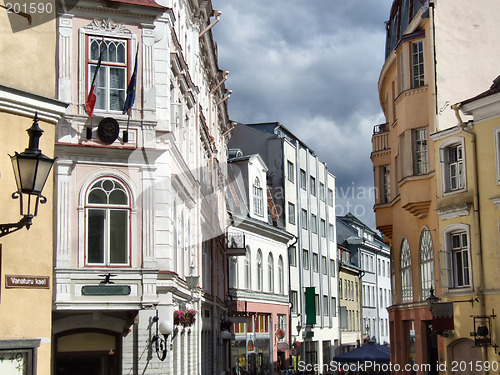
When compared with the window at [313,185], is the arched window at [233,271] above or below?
below

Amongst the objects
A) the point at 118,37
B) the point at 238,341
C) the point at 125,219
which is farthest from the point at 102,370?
the point at 238,341

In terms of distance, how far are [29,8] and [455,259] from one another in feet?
57.9

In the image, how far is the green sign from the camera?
17625mm

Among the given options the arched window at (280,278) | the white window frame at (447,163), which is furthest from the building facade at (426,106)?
Result: the arched window at (280,278)

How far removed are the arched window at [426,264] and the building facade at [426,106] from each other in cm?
3

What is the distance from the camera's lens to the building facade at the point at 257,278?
41781 mm

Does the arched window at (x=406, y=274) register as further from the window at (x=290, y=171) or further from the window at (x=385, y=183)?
the window at (x=290, y=171)

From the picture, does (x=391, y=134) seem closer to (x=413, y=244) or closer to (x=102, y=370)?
(x=413, y=244)

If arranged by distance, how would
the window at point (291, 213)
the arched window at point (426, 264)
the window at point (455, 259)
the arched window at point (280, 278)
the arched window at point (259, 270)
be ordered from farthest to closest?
1. the window at point (291, 213)
2. the arched window at point (280, 278)
3. the arched window at point (259, 270)
4. the arched window at point (426, 264)
5. the window at point (455, 259)

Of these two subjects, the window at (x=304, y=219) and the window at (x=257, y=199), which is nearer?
the window at (x=257, y=199)

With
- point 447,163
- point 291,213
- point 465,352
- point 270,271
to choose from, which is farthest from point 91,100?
point 291,213

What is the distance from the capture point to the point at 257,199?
4797cm

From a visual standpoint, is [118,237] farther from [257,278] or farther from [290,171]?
[290,171]

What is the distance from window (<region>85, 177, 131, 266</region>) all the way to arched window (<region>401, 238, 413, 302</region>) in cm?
1480
